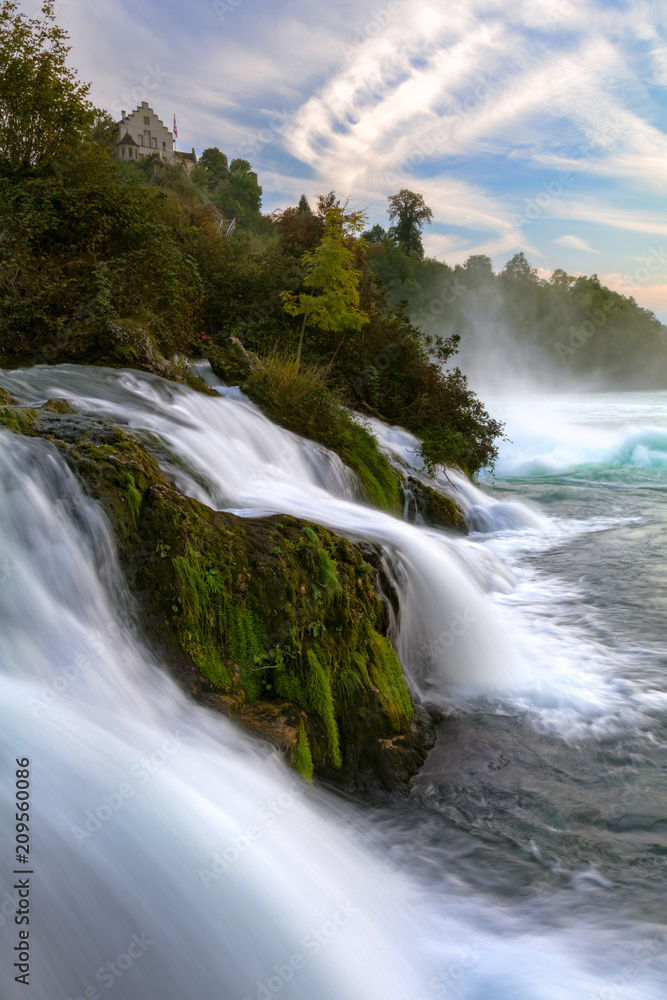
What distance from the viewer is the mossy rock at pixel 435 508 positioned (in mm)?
11508

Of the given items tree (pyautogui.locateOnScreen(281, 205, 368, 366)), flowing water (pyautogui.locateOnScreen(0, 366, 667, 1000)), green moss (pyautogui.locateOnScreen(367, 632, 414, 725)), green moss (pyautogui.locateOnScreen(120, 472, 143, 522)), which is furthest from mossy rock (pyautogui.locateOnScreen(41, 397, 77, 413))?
tree (pyautogui.locateOnScreen(281, 205, 368, 366))

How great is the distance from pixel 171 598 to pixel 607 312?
320 feet

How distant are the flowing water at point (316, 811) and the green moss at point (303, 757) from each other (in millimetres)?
118

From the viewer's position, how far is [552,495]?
53.9 feet

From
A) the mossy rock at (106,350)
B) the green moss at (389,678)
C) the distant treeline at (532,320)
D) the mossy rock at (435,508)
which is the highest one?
the distant treeline at (532,320)

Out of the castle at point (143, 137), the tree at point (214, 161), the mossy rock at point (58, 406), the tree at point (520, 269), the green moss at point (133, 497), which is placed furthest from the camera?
the tree at point (520, 269)

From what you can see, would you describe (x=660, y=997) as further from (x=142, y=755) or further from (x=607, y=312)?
(x=607, y=312)

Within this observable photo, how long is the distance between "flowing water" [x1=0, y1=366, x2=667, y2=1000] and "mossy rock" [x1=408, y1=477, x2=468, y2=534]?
3750 mm

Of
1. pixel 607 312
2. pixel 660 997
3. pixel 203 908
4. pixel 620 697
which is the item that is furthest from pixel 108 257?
pixel 607 312

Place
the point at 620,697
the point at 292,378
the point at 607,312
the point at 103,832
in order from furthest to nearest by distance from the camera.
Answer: the point at 607,312
the point at 292,378
the point at 620,697
the point at 103,832

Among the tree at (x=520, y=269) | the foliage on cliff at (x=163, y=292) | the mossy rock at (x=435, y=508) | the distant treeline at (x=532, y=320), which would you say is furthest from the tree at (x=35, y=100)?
the tree at (x=520, y=269)

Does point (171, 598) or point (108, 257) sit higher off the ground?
point (108, 257)

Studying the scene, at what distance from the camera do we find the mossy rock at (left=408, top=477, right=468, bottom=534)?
37.8 ft

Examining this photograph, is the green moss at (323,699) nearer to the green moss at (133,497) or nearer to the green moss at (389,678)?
the green moss at (389,678)
